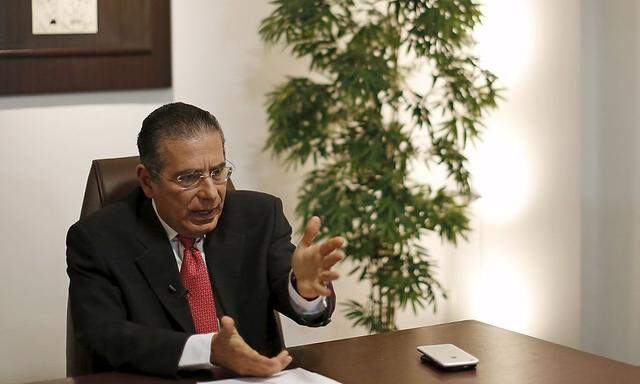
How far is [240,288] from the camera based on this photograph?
8.88 feet

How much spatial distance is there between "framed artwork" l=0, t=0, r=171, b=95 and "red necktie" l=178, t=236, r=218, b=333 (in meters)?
1.37

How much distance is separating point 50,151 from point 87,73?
0.33 metres

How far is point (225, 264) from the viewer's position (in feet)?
8.82

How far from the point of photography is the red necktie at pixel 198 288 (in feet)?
8.57

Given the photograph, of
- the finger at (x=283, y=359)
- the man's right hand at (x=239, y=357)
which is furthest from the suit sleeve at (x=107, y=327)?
the finger at (x=283, y=359)

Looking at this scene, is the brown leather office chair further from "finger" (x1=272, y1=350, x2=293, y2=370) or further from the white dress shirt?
"finger" (x1=272, y1=350, x2=293, y2=370)

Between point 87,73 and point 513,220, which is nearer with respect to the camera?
point 87,73

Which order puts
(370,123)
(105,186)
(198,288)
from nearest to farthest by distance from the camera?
(198,288) → (105,186) → (370,123)

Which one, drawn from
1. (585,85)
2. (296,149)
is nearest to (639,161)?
(585,85)

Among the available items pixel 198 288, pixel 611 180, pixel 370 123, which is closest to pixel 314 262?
pixel 198 288

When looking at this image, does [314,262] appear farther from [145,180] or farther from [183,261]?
[145,180]

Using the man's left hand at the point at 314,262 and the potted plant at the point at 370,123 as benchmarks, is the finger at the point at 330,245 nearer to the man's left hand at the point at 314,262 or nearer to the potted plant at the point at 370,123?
the man's left hand at the point at 314,262

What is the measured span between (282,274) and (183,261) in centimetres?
27

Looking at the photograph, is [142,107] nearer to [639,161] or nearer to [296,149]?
[296,149]
